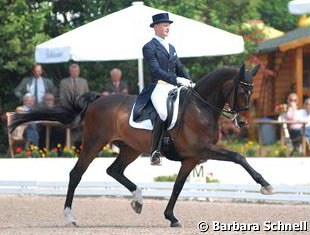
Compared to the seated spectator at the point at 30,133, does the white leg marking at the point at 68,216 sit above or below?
above

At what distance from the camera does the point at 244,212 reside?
13359mm

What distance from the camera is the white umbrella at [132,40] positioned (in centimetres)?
1711

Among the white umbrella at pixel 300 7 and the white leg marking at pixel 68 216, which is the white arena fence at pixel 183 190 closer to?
the white umbrella at pixel 300 7

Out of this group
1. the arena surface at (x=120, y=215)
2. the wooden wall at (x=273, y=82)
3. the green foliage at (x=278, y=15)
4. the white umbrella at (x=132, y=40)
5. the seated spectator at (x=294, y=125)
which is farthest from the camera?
the green foliage at (x=278, y=15)

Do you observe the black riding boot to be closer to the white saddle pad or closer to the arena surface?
the white saddle pad

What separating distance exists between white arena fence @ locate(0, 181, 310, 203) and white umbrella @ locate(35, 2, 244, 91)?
2380 millimetres

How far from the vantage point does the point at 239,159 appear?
10.9 m

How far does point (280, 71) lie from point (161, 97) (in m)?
13.9

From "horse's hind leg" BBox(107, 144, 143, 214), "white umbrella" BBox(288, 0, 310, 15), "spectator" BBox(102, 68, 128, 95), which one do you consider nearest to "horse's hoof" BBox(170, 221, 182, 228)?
"horse's hind leg" BBox(107, 144, 143, 214)

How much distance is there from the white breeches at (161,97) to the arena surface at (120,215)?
129 cm

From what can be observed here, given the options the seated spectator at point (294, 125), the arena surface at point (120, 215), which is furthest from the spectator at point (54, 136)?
the seated spectator at point (294, 125)

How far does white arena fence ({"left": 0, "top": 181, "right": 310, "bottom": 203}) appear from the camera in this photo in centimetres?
1455

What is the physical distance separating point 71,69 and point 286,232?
29.1 feet

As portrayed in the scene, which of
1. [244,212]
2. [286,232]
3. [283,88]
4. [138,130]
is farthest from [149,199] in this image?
[283,88]
